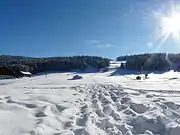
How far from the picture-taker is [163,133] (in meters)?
5.66

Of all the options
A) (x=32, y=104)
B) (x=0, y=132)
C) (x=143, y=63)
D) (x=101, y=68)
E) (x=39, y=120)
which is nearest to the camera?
(x=0, y=132)

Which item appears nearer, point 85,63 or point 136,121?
point 136,121

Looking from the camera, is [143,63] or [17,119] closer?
[17,119]

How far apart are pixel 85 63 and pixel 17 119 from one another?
4985 inches

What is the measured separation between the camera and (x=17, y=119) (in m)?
6.56

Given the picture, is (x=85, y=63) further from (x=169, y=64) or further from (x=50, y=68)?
(x=169, y=64)

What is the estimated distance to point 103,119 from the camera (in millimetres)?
6875

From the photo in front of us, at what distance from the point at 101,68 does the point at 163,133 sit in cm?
12642

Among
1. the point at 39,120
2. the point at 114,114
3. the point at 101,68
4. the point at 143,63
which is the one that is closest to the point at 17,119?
the point at 39,120

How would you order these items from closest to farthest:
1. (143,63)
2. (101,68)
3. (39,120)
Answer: (39,120)
(143,63)
(101,68)

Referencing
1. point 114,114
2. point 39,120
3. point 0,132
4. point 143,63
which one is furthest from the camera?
point 143,63

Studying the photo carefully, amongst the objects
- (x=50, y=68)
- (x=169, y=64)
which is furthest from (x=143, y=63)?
(x=50, y=68)

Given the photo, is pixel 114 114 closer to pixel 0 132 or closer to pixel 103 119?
pixel 103 119

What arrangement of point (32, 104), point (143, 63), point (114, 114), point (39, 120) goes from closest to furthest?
1. point (39, 120)
2. point (114, 114)
3. point (32, 104)
4. point (143, 63)
